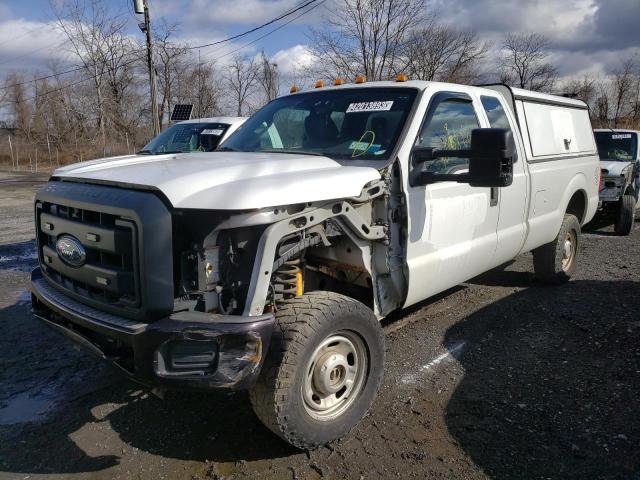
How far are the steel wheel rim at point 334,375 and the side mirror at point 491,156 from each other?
1.23 metres

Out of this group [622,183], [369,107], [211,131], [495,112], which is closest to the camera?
[369,107]

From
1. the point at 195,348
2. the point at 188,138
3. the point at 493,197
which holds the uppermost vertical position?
the point at 188,138

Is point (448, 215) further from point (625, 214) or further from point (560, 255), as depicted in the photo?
point (625, 214)

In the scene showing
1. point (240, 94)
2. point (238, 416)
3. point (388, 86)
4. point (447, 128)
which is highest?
point (240, 94)

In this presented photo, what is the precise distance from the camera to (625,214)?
9445 mm

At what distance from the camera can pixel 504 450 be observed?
2.93m

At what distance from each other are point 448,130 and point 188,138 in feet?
20.8

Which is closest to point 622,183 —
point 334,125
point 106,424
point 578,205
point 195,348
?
point 578,205

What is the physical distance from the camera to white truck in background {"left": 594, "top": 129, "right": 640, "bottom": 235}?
952 cm

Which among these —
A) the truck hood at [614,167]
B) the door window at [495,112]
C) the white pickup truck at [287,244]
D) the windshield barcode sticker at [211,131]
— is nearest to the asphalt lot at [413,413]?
the white pickup truck at [287,244]

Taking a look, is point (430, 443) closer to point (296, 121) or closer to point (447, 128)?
point (447, 128)

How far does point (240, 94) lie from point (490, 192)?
122 feet

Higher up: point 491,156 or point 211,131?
point 211,131

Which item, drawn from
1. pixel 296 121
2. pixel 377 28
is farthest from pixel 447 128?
pixel 377 28
